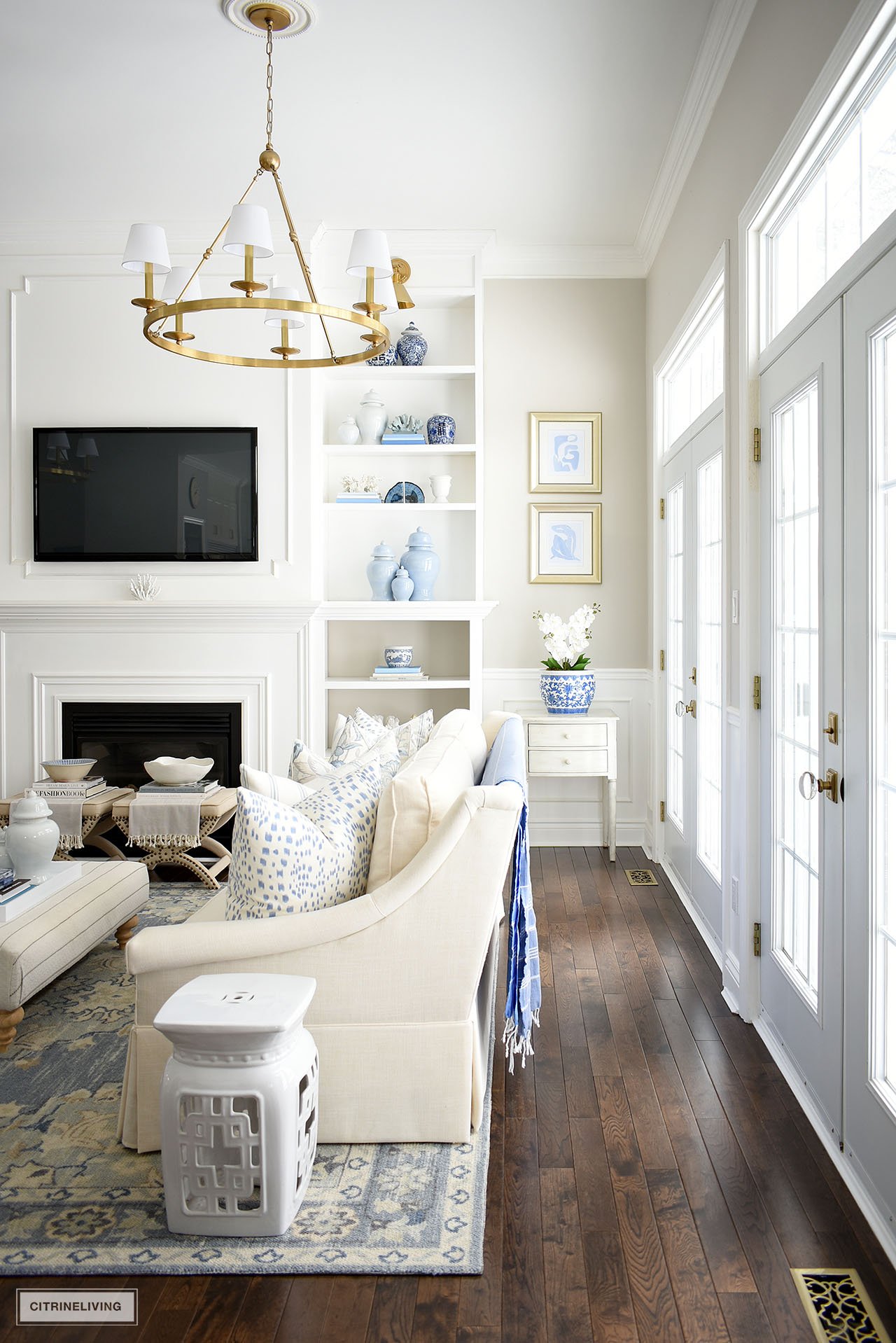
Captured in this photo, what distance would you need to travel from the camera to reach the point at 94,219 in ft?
15.3

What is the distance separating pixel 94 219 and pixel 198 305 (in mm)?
2577

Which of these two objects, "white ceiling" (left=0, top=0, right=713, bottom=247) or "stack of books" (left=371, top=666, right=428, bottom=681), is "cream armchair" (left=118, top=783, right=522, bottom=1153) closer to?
"white ceiling" (left=0, top=0, right=713, bottom=247)

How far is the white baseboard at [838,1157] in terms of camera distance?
72.1 inches

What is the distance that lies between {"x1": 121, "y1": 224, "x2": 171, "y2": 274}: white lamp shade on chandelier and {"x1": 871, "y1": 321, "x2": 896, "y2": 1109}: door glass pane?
196 centimetres

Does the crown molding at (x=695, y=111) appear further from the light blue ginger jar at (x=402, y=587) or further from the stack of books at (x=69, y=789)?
the stack of books at (x=69, y=789)

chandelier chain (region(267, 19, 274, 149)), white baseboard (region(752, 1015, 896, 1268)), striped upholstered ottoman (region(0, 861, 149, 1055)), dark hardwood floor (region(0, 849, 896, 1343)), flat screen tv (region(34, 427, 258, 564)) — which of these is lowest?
dark hardwood floor (region(0, 849, 896, 1343))

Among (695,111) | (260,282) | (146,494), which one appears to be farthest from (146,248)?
(146,494)

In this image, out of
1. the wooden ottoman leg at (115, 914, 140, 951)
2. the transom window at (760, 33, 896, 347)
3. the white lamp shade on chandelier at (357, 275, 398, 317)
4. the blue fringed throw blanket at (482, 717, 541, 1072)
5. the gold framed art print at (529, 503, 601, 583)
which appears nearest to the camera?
the transom window at (760, 33, 896, 347)

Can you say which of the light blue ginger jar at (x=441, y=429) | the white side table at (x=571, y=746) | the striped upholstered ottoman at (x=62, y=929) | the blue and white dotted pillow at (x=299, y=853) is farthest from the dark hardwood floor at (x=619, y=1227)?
the light blue ginger jar at (x=441, y=429)

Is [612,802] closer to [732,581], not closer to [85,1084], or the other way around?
[732,581]

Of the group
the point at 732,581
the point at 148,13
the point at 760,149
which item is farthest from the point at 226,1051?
the point at 148,13

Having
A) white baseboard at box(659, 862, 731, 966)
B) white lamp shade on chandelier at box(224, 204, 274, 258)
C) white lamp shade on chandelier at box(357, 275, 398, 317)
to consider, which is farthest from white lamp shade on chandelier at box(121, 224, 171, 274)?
white baseboard at box(659, 862, 731, 966)

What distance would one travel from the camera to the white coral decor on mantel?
15.6ft

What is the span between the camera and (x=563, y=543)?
516cm
